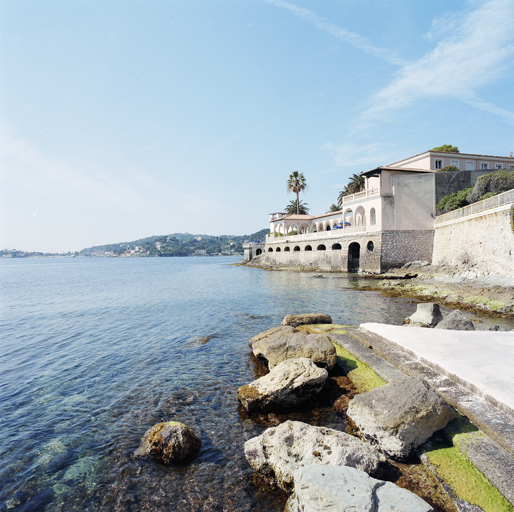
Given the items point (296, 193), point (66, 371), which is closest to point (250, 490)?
point (66, 371)

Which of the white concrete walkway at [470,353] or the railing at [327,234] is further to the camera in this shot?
the railing at [327,234]

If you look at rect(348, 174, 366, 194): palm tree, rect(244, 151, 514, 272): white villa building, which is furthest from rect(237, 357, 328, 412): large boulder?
rect(348, 174, 366, 194): palm tree

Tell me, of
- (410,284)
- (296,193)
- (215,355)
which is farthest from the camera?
(296,193)

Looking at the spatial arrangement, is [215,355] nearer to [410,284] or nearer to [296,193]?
[410,284]

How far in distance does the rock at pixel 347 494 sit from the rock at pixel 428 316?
11.0 metres

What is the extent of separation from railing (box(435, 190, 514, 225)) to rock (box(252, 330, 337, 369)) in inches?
793

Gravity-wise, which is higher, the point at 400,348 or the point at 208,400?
the point at 400,348

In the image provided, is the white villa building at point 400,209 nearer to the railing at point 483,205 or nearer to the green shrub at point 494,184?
the railing at point 483,205

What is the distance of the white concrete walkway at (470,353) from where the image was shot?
6.18 m

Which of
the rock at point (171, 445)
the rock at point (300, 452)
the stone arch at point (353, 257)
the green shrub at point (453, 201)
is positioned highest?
the green shrub at point (453, 201)

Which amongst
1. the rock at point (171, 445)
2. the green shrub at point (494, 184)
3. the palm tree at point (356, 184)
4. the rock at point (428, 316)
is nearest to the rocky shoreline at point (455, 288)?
the rock at point (428, 316)

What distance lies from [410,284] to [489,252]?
682 centimetres

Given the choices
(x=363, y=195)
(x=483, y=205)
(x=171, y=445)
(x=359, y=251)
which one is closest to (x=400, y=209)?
(x=363, y=195)

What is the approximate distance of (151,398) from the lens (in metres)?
8.78
